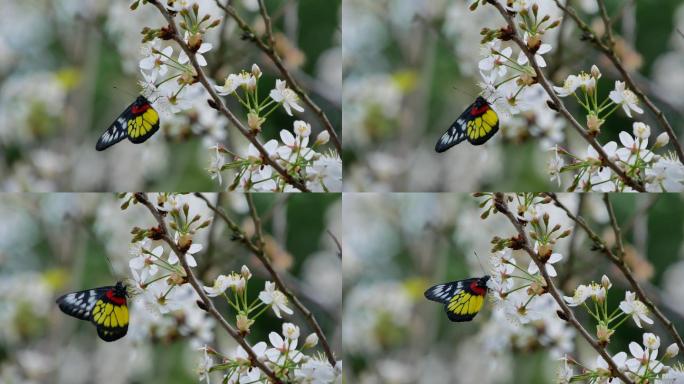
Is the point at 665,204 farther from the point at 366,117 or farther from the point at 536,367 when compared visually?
the point at 366,117

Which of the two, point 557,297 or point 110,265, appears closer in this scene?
point 557,297

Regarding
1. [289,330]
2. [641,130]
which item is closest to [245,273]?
[289,330]

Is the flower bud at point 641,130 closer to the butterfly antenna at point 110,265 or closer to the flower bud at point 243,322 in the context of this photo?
the flower bud at point 243,322

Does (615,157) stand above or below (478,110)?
below

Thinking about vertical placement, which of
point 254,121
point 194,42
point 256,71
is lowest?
point 254,121

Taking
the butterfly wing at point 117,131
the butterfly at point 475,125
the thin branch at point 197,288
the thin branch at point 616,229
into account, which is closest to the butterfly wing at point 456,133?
the butterfly at point 475,125

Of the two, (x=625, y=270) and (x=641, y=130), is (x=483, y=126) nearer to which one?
(x=641, y=130)
